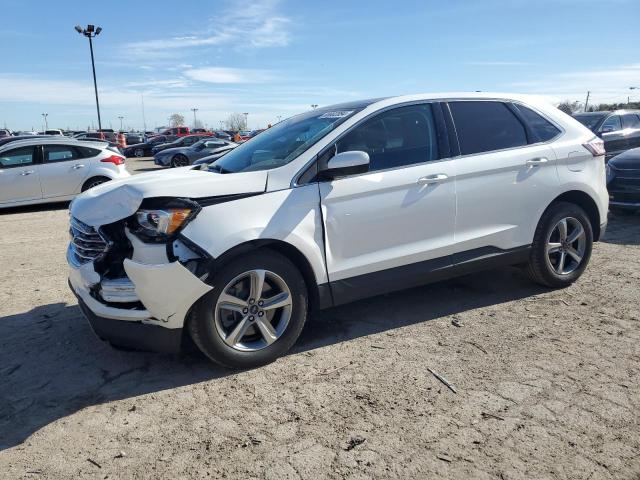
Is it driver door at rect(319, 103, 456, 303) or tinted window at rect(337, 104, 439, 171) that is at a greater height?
tinted window at rect(337, 104, 439, 171)

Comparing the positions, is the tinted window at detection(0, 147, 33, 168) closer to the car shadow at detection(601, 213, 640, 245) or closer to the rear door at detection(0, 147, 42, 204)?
the rear door at detection(0, 147, 42, 204)

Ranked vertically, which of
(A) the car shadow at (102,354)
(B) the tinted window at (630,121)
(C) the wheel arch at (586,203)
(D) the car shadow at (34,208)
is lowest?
(A) the car shadow at (102,354)

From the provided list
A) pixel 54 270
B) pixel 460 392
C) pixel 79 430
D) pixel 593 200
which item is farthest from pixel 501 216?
pixel 54 270

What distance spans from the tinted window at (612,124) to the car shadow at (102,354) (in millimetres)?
9332

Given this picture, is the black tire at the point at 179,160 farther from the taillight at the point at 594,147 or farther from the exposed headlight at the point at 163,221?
the exposed headlight at the point at 163,221

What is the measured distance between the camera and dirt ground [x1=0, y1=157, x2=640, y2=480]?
2514mm

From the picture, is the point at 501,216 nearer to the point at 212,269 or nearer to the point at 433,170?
the point at 433,170

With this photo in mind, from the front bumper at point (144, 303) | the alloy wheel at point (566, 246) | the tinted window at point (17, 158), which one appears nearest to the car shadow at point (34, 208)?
the tinted window at point (17, 158)

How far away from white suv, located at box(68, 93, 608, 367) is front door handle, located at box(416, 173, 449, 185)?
2cm

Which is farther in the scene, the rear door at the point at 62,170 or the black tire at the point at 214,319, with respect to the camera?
the rear door at the point at 62,170

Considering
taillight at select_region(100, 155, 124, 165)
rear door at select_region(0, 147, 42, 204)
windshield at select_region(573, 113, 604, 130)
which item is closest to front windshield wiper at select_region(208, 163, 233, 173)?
taillight at select_region(100, 155, 124, 165)

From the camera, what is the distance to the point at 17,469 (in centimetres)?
251

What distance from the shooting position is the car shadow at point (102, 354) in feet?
10.3

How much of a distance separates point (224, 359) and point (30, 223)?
766 centimetres
